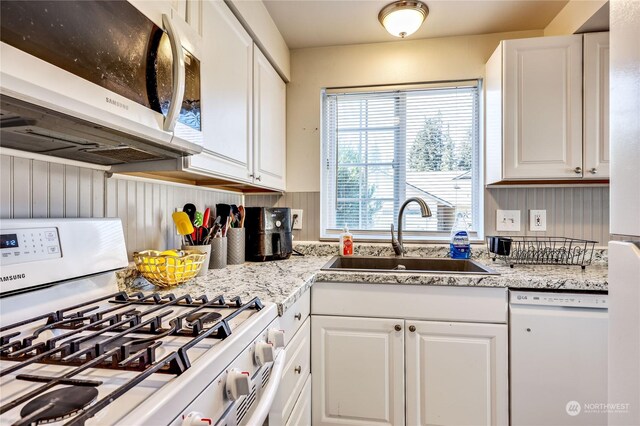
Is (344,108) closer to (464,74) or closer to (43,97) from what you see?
(464,74)

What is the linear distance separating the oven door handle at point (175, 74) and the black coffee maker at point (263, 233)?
916mm

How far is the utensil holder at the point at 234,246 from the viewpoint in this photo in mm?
1650

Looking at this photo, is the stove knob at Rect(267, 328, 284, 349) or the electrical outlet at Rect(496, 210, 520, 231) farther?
the electrical outlet at Rect(496, 210, 520, 231)

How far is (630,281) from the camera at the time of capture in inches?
25.6

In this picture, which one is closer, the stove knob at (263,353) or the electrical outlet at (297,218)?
the stove knob at (263,353)

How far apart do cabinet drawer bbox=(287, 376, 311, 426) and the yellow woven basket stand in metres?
0.64

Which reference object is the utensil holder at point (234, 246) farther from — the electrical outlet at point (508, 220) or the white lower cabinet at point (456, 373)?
the electrical outlet at point (508, 220)

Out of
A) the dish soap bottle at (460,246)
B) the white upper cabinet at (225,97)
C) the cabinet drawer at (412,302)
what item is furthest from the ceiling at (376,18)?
the cabinet drawer at (412,302)

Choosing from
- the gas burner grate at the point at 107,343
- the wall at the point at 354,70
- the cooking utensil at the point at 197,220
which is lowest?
the gas burner grate at the point at 107,343

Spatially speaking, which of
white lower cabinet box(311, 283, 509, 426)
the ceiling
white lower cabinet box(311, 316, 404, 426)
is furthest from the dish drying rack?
the ceiling

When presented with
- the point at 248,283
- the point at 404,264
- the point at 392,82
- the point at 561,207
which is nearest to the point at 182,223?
the point at 248,283

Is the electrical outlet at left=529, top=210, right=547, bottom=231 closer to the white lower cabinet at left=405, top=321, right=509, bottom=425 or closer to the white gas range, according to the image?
the white lower cabinet at left=405, top=321, right=509, bottom=425

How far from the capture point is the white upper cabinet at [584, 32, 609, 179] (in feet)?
5.32

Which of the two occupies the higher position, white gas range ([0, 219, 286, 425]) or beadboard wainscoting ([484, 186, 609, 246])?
beadboard wainscoting ([484, 186, 609, 246])
